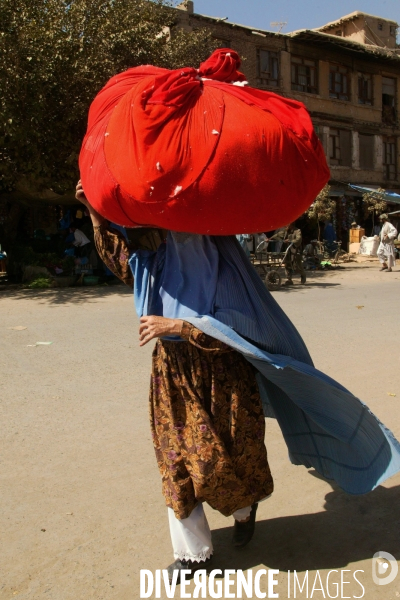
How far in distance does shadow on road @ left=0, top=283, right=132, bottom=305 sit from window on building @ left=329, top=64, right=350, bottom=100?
766 inches

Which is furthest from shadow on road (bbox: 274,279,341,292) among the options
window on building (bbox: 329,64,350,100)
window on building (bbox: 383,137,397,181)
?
window on building (bbox: 383,137,397,181)

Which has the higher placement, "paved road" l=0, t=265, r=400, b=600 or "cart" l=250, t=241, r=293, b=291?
"cart" l=250, t=241, r=293, b=291

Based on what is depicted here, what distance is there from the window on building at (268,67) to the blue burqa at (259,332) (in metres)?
Result: 25.3

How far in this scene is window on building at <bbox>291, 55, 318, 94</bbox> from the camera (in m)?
27.2

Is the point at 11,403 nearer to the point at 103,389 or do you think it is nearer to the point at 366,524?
the point at 103,389

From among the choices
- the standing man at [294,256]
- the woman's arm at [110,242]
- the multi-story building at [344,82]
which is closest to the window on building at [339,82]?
the multi-story building at [344,82]

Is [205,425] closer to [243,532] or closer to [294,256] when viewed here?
[243,532]

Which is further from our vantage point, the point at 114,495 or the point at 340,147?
the point at 340,147

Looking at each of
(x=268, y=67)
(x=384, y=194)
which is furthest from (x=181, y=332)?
(x=384, y=194)

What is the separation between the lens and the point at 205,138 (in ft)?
7.25

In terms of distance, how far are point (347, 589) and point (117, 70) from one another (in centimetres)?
1264

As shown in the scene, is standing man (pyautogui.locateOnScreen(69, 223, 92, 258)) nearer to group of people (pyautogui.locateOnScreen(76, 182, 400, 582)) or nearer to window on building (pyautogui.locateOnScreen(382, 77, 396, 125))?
group of people (pyautogui.locateOnScreen(76, 182, 400, 582))

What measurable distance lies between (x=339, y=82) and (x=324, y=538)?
1150 inches

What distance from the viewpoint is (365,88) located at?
3014 centimetres
